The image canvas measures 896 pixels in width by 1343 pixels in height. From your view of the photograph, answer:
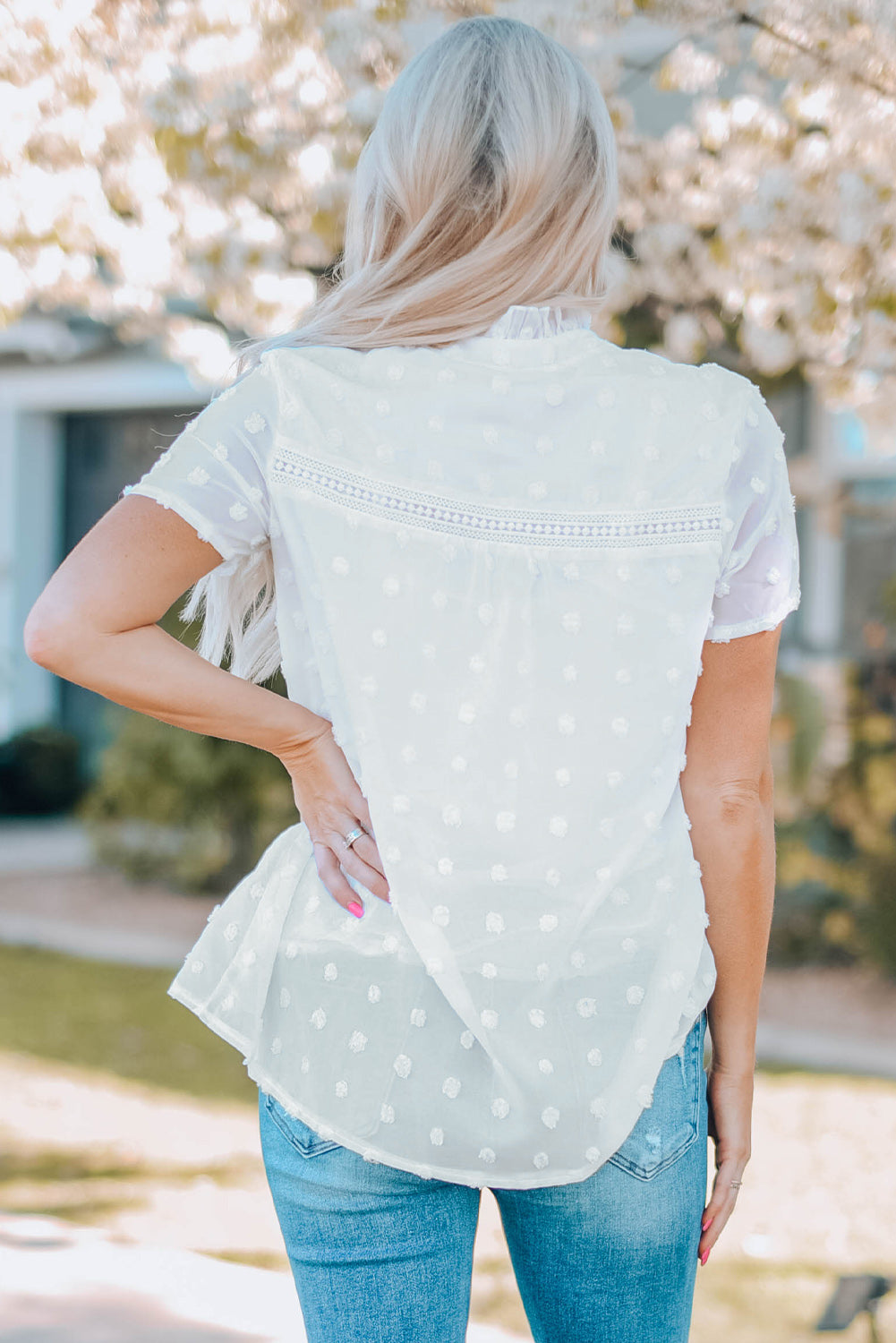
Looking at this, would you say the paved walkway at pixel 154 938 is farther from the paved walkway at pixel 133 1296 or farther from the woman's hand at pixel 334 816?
the woman's hand at pixel 334 816

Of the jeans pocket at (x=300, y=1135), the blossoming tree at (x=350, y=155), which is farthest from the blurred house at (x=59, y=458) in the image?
the jeans pocket at (x=300, y=1135)

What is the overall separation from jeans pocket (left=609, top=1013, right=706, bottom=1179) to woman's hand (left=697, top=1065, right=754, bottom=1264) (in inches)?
6.0

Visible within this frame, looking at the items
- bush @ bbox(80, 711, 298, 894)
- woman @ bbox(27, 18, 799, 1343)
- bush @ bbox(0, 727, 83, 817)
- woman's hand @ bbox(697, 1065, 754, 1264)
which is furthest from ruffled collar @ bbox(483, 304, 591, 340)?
bush @ bbox(0, 727, 83, 817)

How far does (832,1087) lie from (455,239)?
4472mm

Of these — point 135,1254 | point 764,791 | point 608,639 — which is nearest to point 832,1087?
point 135,1254

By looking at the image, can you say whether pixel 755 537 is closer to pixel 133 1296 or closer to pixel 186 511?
pixel 186 511

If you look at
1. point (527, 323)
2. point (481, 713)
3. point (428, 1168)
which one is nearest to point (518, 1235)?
point (428, 1168)

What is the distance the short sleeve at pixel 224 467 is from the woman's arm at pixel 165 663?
0.6 inches

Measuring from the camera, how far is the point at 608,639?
1.28 m

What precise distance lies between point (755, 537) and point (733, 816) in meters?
0.30

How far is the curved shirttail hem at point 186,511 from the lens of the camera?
124cm

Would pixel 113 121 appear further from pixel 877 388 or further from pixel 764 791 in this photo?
pixel 764 791

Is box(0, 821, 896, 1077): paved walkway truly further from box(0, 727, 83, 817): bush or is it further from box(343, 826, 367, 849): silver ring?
box(343, 826, 367, 849): silver ring

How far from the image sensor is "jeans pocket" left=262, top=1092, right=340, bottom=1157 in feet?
4.11
